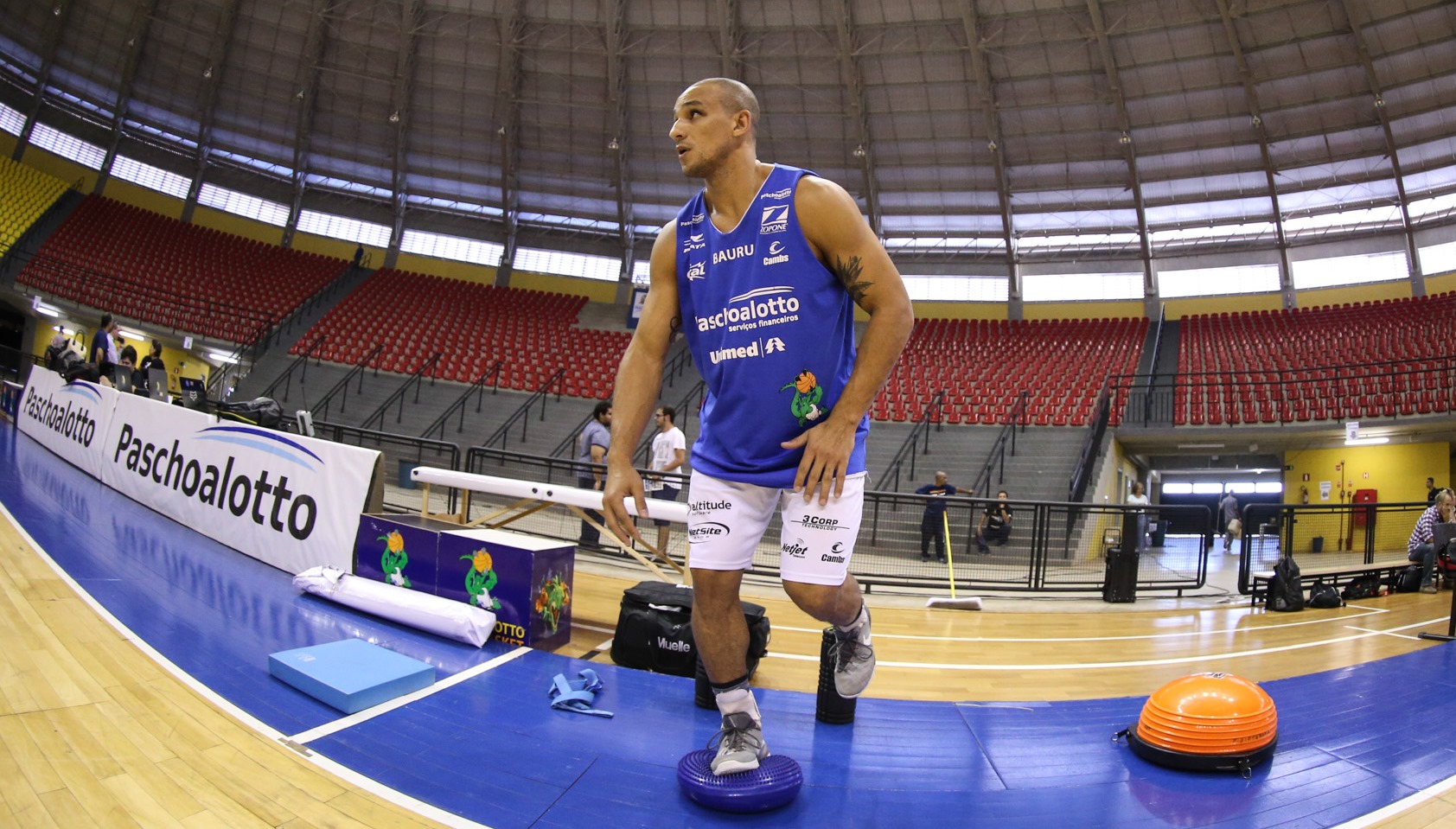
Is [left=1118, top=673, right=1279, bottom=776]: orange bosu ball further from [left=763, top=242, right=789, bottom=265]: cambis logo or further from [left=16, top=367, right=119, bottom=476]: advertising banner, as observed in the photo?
[left=16, top=367, right=119, bottom=476]: advertising banner

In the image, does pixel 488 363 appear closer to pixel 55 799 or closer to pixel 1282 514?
pixel 1282 514

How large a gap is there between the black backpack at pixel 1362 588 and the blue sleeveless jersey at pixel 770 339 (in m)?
8.85

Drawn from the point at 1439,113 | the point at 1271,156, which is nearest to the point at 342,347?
the point at 1271,156

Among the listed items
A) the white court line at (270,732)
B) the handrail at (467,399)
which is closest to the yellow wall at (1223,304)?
the handrail at (467,399)

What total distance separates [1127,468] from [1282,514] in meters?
9.56

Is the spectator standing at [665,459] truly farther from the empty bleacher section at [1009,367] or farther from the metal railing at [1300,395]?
the metal railing at [1300,395]

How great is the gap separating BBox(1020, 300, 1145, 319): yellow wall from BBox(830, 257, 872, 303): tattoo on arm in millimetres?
21313

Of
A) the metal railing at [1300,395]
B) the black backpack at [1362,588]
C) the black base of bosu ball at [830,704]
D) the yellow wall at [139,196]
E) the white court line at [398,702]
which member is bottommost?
the white court line at [398,702]

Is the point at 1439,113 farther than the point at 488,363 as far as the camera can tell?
No

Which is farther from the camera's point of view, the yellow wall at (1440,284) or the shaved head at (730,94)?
the yellow wall at (1440,284)

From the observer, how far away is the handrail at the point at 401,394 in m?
16.0

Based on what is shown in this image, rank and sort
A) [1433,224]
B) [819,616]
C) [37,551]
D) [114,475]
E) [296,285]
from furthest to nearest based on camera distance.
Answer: [296,285] → [1433,224] → [114,475] → [37,551] → [819,616]

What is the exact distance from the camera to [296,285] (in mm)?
22750

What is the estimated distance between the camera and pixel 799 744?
292 cm
